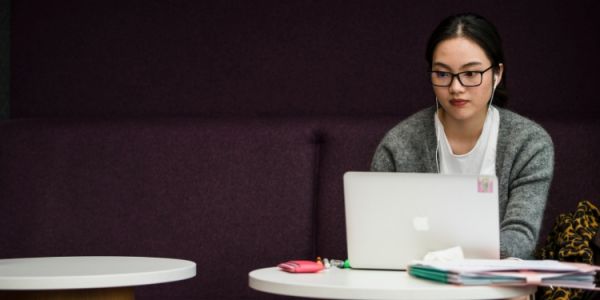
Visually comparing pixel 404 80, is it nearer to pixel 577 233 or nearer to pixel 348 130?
pixel 348 130

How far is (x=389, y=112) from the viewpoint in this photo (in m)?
3.46

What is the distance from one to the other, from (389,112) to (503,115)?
841 mm

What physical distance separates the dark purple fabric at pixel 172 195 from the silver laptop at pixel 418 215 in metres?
1.21

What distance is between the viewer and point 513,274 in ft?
5.94

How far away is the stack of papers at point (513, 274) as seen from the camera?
5.93 feet

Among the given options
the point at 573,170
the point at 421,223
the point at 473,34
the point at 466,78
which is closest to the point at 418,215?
the point at 421,223

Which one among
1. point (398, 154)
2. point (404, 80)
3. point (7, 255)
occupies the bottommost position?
point (7, 255)

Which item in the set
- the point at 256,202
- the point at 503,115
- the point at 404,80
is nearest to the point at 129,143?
the point at 256,202

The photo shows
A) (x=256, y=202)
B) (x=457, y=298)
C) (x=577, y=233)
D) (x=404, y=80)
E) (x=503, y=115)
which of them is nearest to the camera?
(x=457, y=298)

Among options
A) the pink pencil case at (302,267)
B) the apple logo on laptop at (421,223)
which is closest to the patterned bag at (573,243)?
the apple logo on laptop at (421,223)

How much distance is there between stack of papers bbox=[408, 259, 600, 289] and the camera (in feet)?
5.93

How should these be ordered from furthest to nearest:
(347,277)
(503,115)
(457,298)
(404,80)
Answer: (404,80) < (503,115) < (347,277) < (457,298)

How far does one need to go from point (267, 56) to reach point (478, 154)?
3.80 feet

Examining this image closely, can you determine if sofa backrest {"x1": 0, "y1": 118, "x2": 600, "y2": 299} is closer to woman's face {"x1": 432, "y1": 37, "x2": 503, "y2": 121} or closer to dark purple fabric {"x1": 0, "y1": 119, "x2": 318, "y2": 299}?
dark purple fabric {"x1": 0, "y1": 119, "x2": 318, "y2": 299}
